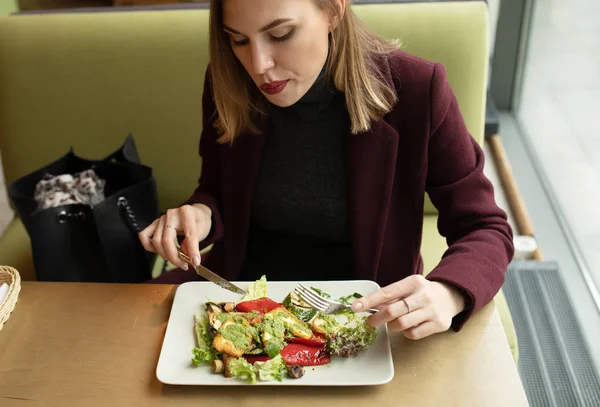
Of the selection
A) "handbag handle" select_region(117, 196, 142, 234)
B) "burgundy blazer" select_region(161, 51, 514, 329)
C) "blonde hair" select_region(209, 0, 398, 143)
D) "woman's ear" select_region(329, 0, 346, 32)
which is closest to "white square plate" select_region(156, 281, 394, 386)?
"burgundy blazer" select_region(161, 51, 514, 329)

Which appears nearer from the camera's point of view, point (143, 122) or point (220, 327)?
point (220, 327)

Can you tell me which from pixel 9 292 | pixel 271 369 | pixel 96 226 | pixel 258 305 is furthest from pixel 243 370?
pixel 96 226

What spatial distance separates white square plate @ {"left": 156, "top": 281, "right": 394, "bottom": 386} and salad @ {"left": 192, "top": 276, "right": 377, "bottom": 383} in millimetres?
11

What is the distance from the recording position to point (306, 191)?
1.31m

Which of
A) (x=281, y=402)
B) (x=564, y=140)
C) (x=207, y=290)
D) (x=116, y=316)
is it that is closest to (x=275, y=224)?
(x=207, y=290)

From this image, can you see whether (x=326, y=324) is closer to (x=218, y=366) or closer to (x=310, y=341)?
(x=310, y=341)

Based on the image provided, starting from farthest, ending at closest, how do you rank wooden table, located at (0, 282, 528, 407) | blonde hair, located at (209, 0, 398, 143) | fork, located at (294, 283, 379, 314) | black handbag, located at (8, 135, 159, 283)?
black handbag, located at (8, 135, 159, 283), blonde hair, located at (209, 0, 398, 143), fork, located at (294, 283, 379, 314), wooden table, located at (0, 282, 528, 407)

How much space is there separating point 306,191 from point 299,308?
1.06 ft

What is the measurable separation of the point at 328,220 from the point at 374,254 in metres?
0.12

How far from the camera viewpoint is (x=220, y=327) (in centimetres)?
99

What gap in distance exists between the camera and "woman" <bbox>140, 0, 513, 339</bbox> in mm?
1046

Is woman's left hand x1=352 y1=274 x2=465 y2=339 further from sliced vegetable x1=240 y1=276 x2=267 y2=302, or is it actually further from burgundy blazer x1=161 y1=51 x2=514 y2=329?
sliced vegetable x1=240 y1=276 x2=267 y2=302

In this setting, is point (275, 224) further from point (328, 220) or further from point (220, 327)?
point (220, 327)

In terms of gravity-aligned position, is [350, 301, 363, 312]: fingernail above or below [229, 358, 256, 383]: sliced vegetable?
above
